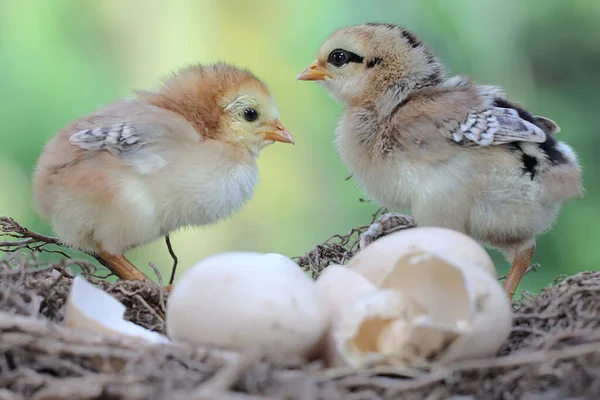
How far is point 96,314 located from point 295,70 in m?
1.06

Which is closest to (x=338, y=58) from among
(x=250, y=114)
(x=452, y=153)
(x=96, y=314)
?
(x=250, y=114)

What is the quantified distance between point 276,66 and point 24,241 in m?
0.80

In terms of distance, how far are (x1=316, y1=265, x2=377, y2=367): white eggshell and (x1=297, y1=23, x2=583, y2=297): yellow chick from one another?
0.30m

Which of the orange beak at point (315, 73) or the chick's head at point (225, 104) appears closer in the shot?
the chick's head at point (225, 104)

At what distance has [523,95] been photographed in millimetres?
1712

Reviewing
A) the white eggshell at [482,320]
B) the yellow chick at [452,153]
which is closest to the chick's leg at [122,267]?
the yellow chick at [452,153]

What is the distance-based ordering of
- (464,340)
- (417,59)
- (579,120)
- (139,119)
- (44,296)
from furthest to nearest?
(579,120) → (417,59) → (139,119) → (44,296) → (464,340)

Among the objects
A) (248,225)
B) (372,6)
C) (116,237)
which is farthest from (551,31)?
(116,237)

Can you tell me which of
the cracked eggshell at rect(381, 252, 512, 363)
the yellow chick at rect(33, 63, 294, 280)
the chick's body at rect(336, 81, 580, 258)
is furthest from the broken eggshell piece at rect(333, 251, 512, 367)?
the yellow chick at rect(33, 63, 294, 280)

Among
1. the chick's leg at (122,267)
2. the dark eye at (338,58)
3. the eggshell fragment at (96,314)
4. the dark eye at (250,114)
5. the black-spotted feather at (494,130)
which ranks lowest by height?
the chick's leg at (122,267)

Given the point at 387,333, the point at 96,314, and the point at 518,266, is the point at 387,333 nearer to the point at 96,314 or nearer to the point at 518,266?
the point at 96,314

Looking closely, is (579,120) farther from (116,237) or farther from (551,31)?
(116,237)

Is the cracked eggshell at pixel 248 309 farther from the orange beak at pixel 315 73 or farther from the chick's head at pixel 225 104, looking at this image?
the orange beak at pixel 315 73

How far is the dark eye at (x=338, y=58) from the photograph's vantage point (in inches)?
48.3
